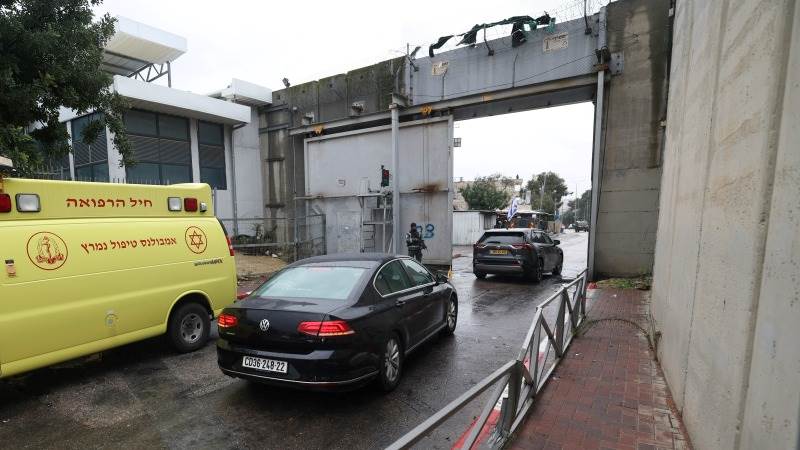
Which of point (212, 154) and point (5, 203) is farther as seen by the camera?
point (212, 154)

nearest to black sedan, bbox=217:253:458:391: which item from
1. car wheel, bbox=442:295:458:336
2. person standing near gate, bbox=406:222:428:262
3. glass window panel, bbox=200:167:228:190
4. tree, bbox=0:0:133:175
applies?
car wheel, bbox=442:295:458:336

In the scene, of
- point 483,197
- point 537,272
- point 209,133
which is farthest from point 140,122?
point 483,197

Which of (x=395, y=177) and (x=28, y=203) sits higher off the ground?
(x=395, y=177)

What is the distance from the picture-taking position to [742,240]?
230cm

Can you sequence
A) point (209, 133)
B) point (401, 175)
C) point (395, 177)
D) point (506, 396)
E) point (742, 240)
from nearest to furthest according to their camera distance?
point (742, 240), point (506, 396), point (395, 177), point (401, 175), point (209, 133)

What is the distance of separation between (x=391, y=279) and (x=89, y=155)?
14557 millimetres

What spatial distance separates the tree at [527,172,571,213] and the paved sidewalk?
58505 mm

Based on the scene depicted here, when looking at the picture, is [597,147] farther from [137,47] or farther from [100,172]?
[137,47]

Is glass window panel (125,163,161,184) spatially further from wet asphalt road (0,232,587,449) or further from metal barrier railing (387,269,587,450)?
metal barrier railing (387,269,587,450)

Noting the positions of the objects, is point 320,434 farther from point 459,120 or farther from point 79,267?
point 459,120

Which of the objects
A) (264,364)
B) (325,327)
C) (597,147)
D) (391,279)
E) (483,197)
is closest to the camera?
(325,327)

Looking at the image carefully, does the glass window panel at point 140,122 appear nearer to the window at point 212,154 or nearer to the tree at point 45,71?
the window at point 212,154

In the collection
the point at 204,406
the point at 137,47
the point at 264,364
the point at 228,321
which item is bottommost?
the point at 204,406

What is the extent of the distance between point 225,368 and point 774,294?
4377mm
